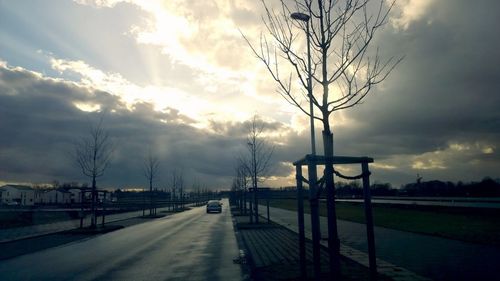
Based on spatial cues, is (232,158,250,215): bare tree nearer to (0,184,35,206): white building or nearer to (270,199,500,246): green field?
(270,199,500,246): green field

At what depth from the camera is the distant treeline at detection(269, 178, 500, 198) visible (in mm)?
57125

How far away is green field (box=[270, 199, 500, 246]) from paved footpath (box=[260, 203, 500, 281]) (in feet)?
6.40

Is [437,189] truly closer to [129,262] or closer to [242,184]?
[242,184]

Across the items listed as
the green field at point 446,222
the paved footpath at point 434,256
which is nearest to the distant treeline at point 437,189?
the green field at point 446,222

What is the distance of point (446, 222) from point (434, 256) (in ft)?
48.5

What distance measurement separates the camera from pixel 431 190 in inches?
3125

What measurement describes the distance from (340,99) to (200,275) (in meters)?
5.45

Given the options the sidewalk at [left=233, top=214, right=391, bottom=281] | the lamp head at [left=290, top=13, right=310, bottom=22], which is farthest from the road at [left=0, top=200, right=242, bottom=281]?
the lamp head at [left=290, top=13, right=310, bottom=22]

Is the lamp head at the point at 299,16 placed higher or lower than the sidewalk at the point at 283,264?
higher

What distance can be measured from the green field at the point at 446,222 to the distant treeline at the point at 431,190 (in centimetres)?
1007

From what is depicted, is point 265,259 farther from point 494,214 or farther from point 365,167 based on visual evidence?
point 494,214

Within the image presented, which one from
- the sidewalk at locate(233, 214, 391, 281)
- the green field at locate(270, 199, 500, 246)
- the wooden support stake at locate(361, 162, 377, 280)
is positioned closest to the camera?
the wooden support stake at locate(361, 162, 377, 280)

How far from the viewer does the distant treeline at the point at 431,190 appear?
5712 centimetres

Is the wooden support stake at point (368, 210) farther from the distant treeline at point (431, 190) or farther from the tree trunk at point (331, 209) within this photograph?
the distant treeline at point (431, 190)
